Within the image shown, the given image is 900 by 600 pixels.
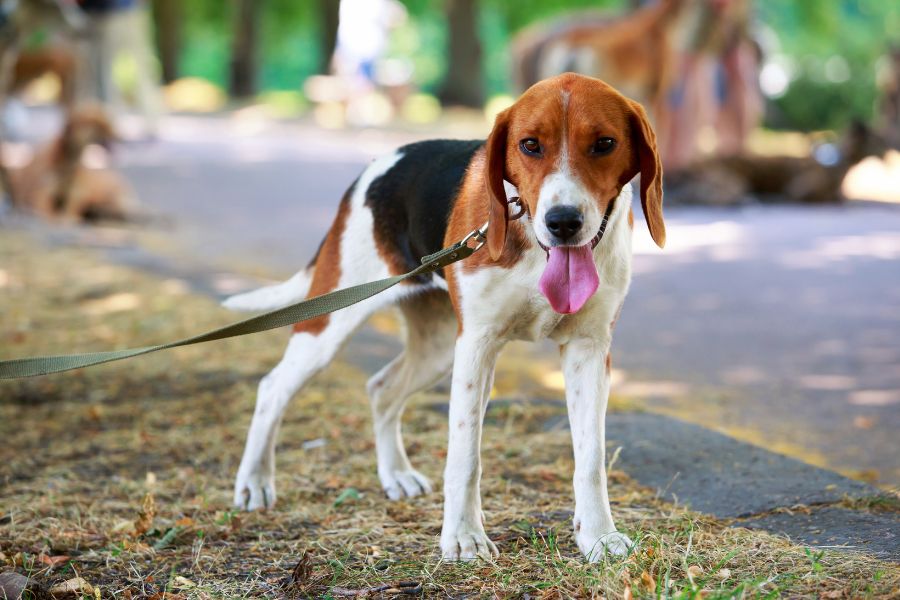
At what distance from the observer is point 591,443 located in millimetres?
3805

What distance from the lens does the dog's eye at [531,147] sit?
3.43 m

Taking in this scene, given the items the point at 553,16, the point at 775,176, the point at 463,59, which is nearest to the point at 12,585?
the point at 775,176

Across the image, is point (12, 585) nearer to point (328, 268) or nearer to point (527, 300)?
point (328, 268)

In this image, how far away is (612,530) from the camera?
12.5ft

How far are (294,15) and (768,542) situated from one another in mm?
37906

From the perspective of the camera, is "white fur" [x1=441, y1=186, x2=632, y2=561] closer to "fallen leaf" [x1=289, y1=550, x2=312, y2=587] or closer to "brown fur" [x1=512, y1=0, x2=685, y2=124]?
"fallen leaf" [x1=289, y1=550, x2=312, y2=587]

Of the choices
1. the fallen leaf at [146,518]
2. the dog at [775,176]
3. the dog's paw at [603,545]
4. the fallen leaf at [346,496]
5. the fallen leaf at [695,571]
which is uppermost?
the fallen leaf at [695,571]

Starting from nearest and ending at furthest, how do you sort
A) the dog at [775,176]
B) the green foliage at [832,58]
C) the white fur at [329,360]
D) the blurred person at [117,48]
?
the white fur at [329,360] → the dog at [775,176] → the blurred person at [117,48] → the green foliage at [832,58]

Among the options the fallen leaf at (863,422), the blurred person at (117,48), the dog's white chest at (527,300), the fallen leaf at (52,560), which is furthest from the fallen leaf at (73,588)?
the blurred person at (117,48)

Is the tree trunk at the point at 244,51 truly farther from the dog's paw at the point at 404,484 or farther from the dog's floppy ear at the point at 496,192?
the dog's floppy ear at the point at 496,192

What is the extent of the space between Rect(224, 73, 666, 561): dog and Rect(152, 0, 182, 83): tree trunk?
33353mm

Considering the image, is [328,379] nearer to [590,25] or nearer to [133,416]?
[133,416]

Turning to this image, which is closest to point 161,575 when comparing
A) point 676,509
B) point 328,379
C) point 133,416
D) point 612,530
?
point 612,530

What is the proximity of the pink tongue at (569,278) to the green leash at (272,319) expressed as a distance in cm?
30
